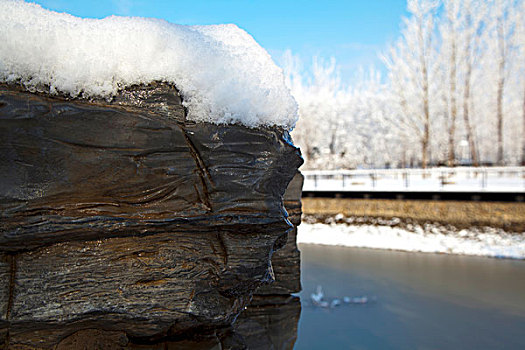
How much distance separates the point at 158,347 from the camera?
6.25ft

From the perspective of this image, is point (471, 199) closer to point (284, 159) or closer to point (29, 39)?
point (284, 159)

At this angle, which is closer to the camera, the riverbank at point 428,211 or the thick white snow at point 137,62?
the thick white snow at point 137,62

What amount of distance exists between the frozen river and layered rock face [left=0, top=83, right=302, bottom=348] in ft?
11.7

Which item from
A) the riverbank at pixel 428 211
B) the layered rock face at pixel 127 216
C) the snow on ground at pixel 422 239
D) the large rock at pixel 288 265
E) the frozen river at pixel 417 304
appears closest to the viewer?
the layered rock face at pixel 127 216

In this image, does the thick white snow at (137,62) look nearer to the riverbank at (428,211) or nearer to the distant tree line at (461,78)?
the riverbank at (428,211)

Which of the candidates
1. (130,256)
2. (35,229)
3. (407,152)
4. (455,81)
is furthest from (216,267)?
(407,152)

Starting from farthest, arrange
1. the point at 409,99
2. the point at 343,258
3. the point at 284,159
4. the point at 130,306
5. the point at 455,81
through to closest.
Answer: the point at 409,99
the point at 455,81
the point at 343,258
the point at 284,159
the point at 130,306

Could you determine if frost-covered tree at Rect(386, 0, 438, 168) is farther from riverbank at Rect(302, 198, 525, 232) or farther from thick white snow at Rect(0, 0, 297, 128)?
thick white snow at Rect(0, 0, 297, 128)

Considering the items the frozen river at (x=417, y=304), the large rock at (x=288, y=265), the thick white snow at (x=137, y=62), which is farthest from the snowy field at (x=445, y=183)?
the thick white snow at (x=137, y=62)

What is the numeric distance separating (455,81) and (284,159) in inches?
710

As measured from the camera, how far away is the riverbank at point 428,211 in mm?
9891

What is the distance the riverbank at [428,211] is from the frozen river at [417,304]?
1637 mm

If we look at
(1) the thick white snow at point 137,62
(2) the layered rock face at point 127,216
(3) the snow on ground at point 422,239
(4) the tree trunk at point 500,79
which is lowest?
(3) the snow on ground at point 422,239

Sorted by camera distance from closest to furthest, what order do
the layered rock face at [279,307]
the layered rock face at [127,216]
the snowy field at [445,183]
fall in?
the layered rock face at [127,216], the layered rock face at [279,307], the snowy field at [445,183]
